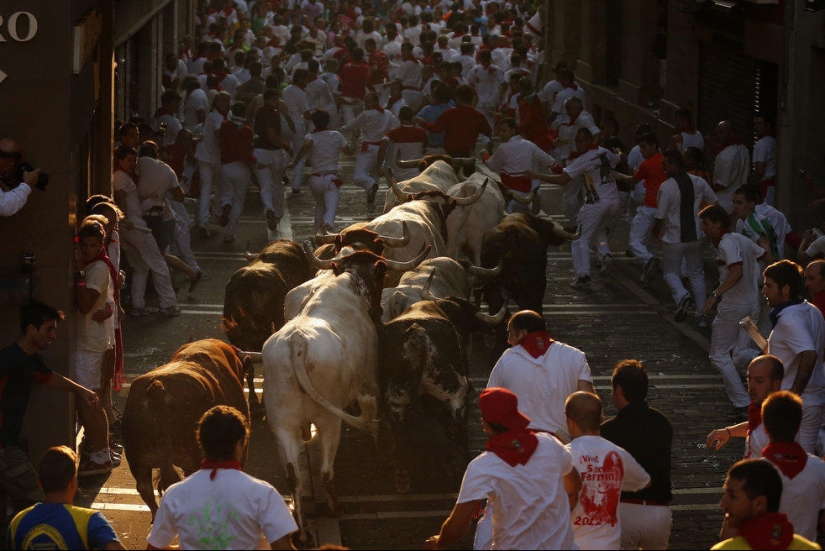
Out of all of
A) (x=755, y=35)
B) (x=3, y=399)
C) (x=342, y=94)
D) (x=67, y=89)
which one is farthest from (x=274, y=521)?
(x=342, y=94)

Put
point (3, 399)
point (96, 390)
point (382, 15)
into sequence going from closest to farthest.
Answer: point (3, 399) → point (96, 390) → point (382, 15)

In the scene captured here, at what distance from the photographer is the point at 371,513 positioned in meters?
10.5

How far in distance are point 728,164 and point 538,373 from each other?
10.0m

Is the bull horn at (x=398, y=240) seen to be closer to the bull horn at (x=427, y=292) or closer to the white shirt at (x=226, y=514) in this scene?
the bull horn at (x=427, y=292)

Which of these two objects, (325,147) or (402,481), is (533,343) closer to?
(402,481)

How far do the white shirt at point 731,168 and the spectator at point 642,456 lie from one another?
1042 centimetres

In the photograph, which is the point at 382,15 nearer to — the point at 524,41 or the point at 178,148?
the point at 524,41

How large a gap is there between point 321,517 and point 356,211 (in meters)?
12.5

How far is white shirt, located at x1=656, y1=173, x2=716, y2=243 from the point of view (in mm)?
15695

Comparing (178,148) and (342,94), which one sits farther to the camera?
(342,94)

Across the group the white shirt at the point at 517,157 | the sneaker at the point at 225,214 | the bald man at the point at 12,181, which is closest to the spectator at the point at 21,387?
the bald man at the point at 12,181

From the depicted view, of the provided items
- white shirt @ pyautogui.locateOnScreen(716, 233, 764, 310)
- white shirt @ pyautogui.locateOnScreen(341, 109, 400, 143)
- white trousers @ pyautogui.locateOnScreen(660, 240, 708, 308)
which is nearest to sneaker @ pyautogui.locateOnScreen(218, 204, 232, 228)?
white shirt @ pyautogui.locateOnScreen(341, 109, 400, 143)

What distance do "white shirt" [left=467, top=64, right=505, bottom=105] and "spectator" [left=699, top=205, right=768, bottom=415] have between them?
666 inches

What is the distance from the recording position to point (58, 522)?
254 inches
